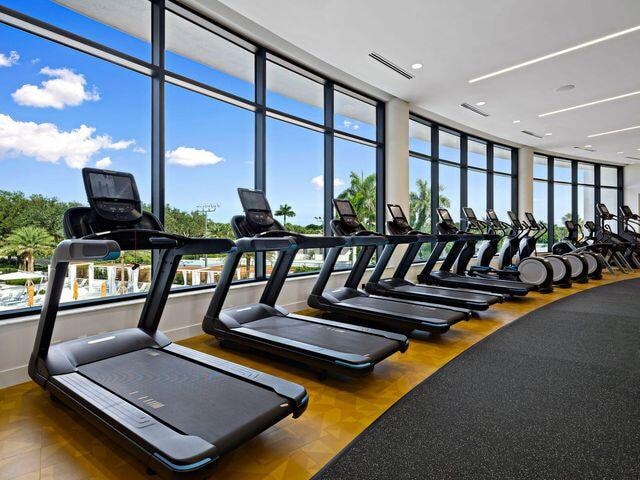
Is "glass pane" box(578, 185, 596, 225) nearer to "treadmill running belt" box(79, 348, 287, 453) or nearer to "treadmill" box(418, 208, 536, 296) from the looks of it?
"treadmill" box(418, 208, 536, 296)

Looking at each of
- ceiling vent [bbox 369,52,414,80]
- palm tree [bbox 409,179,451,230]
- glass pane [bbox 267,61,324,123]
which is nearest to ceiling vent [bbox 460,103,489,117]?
palm tree [bbox 409,179,451,230]

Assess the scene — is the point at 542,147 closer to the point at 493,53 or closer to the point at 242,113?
the point at 493,53

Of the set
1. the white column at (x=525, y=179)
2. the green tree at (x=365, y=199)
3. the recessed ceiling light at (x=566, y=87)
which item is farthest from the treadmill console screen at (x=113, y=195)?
the white column at (x=525, y=179)

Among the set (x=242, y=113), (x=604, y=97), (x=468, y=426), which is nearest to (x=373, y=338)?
(x=468, y=426)

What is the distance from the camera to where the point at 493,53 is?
507cm

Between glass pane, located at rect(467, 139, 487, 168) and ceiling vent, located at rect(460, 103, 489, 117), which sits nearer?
ceiling vent, located at rect(460, 103, 489, 117)

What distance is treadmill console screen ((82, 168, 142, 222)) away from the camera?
Result: 257 cm

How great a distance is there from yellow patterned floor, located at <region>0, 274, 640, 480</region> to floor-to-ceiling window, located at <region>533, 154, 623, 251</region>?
10.3 m

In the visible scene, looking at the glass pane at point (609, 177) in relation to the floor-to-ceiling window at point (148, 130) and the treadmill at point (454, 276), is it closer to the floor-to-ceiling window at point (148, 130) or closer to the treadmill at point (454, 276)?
the treadmill at point (454, 276)

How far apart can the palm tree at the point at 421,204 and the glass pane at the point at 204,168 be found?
13.5 ft

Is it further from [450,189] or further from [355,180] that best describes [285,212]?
[450,189]

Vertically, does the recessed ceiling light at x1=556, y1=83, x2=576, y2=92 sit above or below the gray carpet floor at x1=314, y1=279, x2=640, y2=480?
above

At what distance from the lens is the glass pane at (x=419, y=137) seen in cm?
788

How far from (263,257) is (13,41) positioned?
3.16 m
